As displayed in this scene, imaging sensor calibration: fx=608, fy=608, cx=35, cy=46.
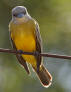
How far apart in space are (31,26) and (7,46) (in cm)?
182

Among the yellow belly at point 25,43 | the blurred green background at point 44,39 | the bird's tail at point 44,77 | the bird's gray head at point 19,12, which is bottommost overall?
the blurred green background at point 44,39

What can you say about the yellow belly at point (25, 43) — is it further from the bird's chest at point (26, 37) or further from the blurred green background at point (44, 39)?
the blurred green background at point (44, 39)

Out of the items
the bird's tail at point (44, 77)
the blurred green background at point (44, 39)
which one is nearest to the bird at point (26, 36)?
the bird's tail at point (44, 77)

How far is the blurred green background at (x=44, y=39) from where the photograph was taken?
11.1 m

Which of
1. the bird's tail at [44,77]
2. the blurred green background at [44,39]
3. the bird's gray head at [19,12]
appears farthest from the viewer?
the blurred green background at [44,39]

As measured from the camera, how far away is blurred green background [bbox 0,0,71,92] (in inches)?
438

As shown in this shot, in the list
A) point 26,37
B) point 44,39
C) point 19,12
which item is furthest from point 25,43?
point 44,39

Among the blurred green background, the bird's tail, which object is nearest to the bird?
the bird's tail

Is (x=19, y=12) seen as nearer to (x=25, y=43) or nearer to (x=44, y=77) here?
(x=25, y=43)

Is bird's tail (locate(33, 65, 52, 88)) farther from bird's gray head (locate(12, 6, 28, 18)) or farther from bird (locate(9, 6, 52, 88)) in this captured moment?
bird's gray head (locate(12, 6, 28, 18))

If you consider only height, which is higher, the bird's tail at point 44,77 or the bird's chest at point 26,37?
the bird's chest at point 26,37

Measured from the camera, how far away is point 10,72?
11281 mm

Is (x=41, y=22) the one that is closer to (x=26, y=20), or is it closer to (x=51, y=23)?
(x=51, y=23)

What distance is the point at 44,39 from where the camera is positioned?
11438 mm
